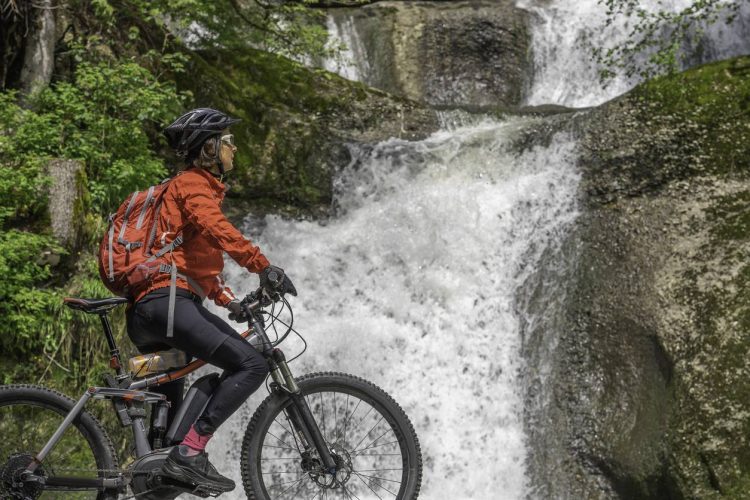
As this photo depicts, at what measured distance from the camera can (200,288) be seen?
4273 mm

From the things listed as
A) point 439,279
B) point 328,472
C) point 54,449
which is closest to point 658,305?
point 439,279

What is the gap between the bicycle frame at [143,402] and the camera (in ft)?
13.5

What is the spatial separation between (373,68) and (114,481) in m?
13.1

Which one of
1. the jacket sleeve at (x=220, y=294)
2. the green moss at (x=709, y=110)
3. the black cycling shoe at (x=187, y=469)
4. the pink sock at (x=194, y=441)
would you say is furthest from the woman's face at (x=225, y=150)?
the green moss at (x=709, y=110)

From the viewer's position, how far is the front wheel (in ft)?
13.8

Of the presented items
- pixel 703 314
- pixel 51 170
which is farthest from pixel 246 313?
pixel 703 314

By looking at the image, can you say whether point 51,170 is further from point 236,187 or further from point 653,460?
point 653,460

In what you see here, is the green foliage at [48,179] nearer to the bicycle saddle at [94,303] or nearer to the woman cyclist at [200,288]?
the bicycle saddle at [94,303]

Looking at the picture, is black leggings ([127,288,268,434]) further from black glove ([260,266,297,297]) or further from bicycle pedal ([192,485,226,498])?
black glove ([260,266,297,297])

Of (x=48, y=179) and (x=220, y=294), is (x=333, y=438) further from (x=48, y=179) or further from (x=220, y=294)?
(x=48, y=179)

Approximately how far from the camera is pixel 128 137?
334 inches

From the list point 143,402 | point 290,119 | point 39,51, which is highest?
point 290,119

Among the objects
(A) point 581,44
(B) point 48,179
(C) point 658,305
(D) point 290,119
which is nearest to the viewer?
(B) point 48,179

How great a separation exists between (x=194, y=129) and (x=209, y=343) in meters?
1.14
